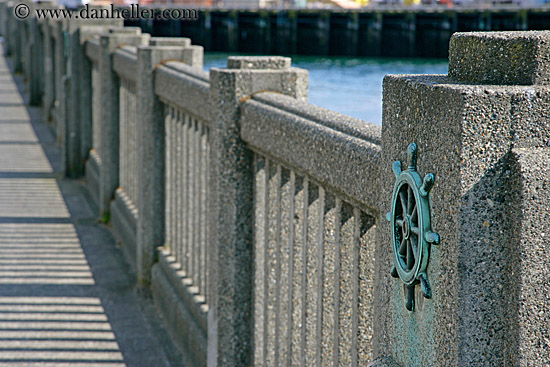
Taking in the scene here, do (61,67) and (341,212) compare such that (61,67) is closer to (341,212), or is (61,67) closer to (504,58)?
(341,212)

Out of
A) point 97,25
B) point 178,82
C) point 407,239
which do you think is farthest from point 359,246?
point 97,25

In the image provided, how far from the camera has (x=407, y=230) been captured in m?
1.75

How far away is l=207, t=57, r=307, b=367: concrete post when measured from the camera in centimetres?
340

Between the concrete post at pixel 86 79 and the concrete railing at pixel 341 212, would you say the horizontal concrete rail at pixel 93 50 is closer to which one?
the concrete post at pixel 86 79

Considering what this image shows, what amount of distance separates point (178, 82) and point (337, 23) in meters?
57.7

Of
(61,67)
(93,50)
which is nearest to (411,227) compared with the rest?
(93,50)

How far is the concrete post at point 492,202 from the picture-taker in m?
1.48

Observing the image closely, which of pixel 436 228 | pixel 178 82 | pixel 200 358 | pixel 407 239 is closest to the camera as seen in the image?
pixel 436 228

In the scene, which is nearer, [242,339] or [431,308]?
[431,308]

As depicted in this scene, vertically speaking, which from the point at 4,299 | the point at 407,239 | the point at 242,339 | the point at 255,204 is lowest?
the point at 4,299

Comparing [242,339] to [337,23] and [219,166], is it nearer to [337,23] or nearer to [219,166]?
[219,166]

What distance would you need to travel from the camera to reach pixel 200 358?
413 cm

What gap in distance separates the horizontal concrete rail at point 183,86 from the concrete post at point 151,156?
0.40 ft

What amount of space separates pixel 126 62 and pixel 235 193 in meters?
3.40
